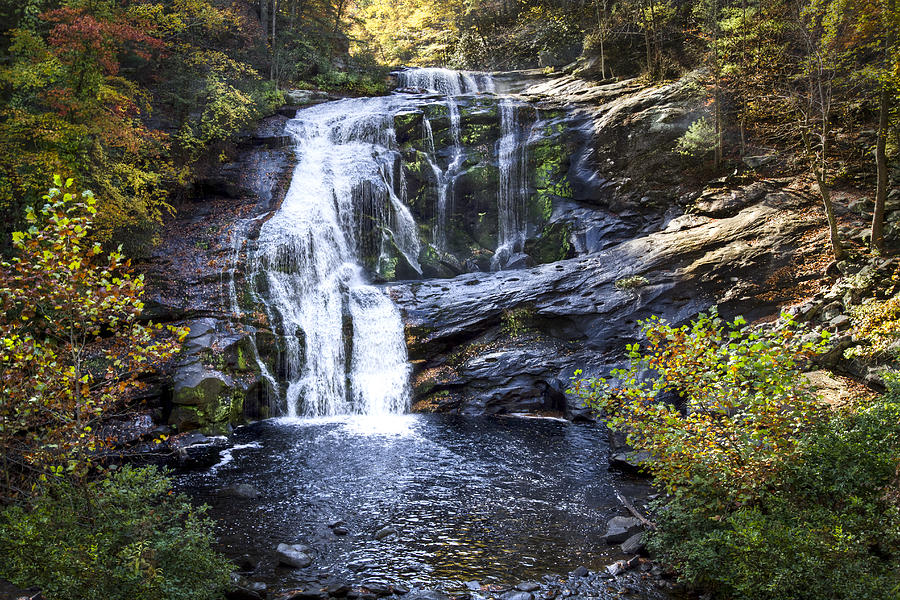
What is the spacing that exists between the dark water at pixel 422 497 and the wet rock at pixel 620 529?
18 cm

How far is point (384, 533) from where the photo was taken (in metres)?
7.63

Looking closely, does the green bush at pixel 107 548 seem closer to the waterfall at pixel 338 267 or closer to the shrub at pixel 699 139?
the waterfall at pixel 338 267

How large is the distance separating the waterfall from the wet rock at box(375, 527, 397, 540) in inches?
281

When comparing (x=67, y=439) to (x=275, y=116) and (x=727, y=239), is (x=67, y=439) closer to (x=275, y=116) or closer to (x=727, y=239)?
(x=727, y=239)

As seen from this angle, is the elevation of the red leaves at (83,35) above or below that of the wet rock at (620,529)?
above

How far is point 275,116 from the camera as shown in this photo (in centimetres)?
2331

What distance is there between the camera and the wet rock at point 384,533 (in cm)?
756

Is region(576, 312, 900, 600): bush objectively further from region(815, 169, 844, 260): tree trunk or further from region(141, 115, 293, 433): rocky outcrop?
region(141, 115, 293, 433): rocky outcrop

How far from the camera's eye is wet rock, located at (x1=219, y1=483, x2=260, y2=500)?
8977 mm

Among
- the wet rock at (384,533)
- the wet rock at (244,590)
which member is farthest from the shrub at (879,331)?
the wet rock at (244,590)

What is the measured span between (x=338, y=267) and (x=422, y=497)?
10874 millimetres

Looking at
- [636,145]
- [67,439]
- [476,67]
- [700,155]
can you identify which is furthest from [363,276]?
[476,67]

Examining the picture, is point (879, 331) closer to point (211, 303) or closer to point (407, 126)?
point (211, 303)

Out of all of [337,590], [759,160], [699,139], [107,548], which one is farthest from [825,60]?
[107,548]
